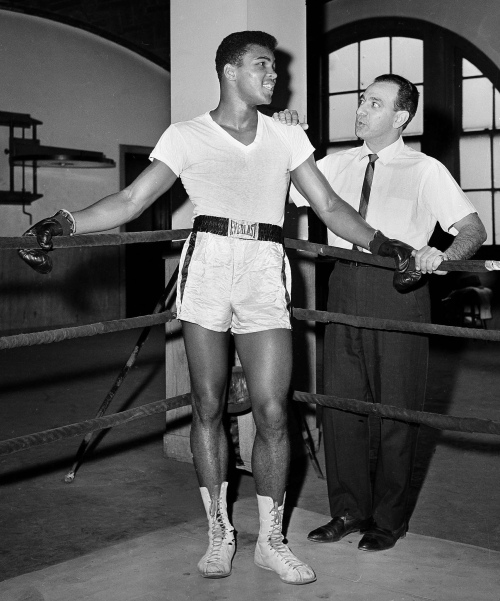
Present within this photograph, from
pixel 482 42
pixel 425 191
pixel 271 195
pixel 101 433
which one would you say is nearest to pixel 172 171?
pixel 271 195

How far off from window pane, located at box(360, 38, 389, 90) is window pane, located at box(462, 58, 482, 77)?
0.88m

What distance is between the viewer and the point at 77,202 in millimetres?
10219

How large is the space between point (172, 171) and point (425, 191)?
893 mm

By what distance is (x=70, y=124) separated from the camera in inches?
393

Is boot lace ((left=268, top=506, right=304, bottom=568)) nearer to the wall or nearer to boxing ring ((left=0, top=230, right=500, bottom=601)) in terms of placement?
boxing ring ((left=0, top=230, right=500, bottom=601))

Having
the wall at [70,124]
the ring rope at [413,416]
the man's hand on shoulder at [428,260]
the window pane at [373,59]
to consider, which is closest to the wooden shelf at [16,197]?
the wall at [70,124]

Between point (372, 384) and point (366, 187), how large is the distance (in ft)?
2.19

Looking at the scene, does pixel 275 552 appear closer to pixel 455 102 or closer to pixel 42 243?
pixel 42 243

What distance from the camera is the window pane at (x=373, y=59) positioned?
9.96 m

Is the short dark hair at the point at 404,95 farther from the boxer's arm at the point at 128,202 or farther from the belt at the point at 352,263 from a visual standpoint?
the boxer's arm at the point at 128,202

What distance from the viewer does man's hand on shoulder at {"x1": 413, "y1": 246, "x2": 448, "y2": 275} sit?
2.46m

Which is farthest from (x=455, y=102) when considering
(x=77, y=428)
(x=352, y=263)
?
(x=77, y=428)

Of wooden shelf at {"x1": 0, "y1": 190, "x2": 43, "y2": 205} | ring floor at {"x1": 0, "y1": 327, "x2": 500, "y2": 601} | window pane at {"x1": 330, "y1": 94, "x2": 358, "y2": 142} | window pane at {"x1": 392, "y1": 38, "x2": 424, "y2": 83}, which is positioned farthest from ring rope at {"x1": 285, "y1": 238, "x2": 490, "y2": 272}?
window pane at {"x1": 330, "y1": 94, "x2": 358, "y2": 142}

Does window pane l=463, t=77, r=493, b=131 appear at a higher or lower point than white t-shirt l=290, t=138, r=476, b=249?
higher
